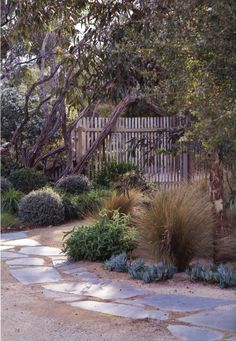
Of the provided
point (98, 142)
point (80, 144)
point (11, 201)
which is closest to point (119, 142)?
point (98, 142)

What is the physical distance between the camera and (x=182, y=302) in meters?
6.23

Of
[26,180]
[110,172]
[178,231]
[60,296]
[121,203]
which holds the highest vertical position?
[110,172]

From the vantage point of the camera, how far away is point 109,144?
1689cm

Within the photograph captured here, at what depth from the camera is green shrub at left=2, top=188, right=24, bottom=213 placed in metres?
12.8

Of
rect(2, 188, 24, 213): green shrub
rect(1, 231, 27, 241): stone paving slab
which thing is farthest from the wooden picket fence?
rect(1, 231, 27, 241): stone paving slab

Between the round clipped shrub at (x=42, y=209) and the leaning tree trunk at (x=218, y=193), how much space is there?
16.0 feet

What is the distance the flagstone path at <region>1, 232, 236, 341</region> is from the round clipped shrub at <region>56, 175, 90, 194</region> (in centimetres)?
532

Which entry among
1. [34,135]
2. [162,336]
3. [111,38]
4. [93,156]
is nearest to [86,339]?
[162,336]

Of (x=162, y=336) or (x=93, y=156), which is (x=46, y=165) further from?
(x=162, y=336)

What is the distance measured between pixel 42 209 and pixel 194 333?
23.5 ft

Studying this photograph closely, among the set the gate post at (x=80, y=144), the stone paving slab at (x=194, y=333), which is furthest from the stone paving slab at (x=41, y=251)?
the gate post at (x=80, y=144)

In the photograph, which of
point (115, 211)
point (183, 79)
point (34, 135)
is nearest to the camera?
point (183, 79)

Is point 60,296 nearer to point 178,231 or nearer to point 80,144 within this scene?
point 178,231

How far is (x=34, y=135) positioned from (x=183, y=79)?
13.8 m
